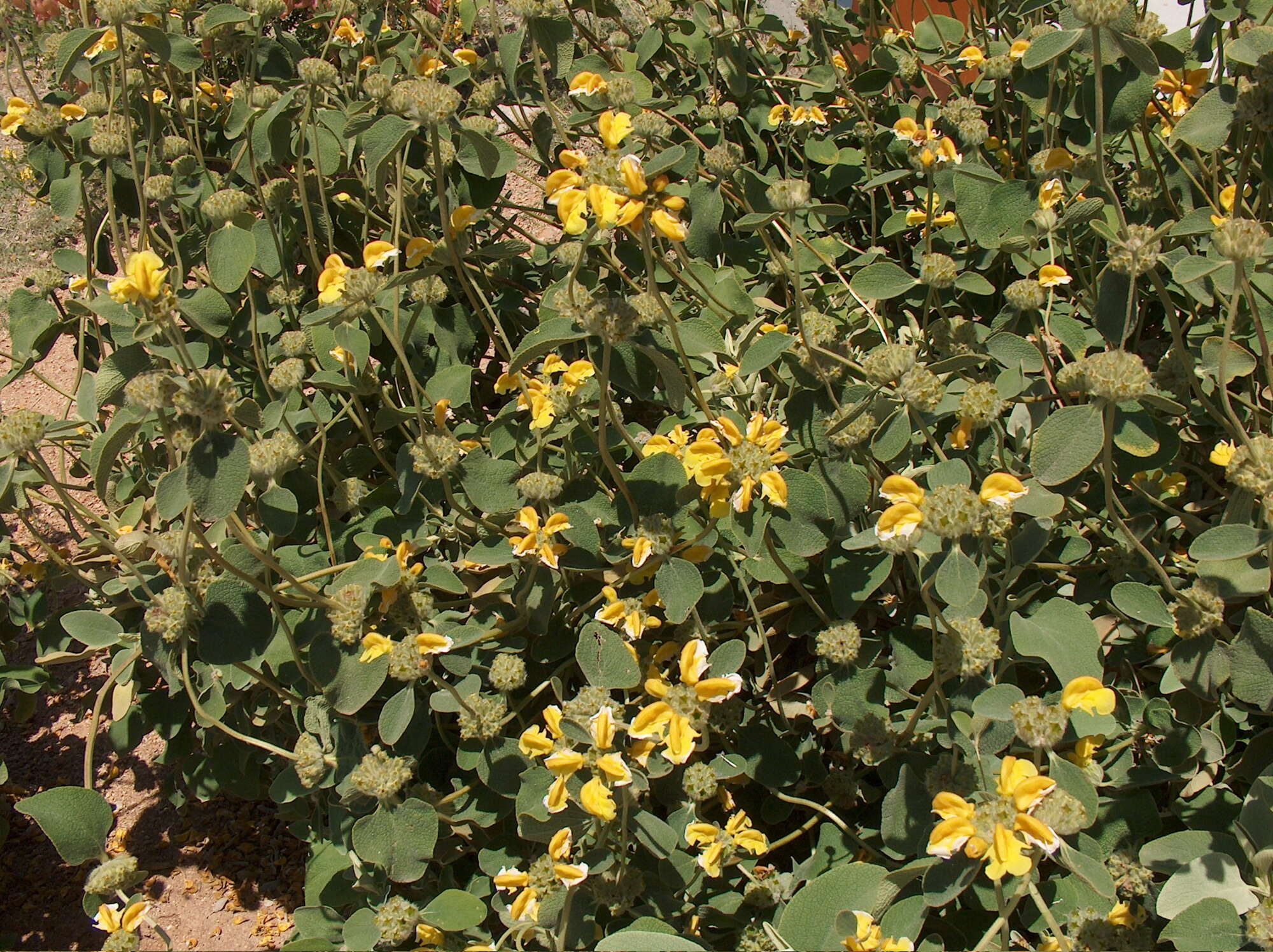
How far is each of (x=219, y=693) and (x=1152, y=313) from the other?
1.89m

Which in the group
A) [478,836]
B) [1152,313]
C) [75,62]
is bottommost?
[478,836]

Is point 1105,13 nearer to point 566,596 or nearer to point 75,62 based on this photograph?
point 566,596

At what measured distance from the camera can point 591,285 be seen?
184 cm

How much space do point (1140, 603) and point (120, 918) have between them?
1.52 meters

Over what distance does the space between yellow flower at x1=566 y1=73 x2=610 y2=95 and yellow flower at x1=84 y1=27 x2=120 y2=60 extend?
82 cm

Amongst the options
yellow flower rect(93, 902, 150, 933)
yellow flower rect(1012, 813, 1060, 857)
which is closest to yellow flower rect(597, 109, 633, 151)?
yellow flower rect(1012, 813, 1060, 857)

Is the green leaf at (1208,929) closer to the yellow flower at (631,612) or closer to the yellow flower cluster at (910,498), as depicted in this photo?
the yellow flower cluster at (910,498)

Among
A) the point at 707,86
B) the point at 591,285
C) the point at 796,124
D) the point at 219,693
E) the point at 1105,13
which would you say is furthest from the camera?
the point at 707,86

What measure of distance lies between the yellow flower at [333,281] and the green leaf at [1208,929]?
4.69 ft

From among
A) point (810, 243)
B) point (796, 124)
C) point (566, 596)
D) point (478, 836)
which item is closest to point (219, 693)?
point (478, 836)

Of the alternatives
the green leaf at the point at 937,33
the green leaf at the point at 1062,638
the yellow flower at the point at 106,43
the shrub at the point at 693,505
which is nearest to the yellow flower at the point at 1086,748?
the shrub at the point at 693,505

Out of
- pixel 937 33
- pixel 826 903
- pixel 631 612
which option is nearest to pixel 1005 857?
pixel 826 903

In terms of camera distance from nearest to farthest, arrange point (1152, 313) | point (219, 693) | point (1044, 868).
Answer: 1. point (1044, 868)
2. point (219, 693)
3. point (1152, 313)

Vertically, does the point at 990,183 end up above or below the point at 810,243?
above
